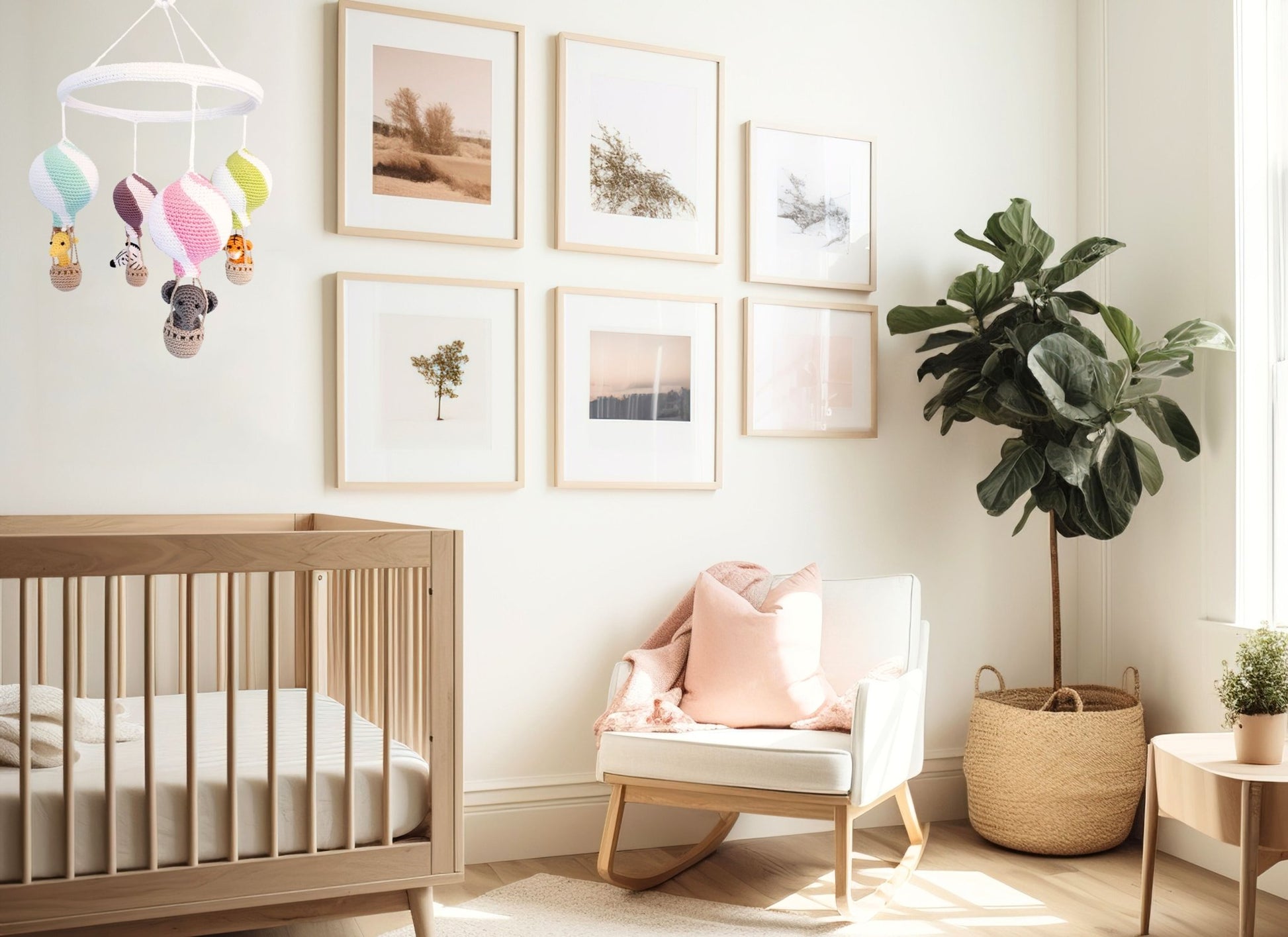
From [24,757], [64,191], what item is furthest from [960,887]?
[64,191]

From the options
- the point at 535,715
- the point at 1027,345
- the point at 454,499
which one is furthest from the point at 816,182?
the point at 535,715

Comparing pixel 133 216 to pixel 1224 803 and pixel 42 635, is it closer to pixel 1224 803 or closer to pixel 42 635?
pixel 42 635

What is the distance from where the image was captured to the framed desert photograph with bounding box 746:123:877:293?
9.80 feet

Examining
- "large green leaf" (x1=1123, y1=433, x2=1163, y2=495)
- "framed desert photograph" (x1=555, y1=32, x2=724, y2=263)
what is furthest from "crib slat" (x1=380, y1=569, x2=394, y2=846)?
"large green leaf" (x1=1123, y1=433, x2=1163, y2=495)

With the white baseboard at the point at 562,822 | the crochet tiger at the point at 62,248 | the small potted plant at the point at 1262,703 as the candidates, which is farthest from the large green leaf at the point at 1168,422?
the crochet tiger at the point at 62,248

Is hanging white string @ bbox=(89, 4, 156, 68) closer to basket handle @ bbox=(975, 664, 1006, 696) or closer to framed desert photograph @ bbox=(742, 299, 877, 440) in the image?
framed desert photograph @ bbox=(742, 299, 877, 440)

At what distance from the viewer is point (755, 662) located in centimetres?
250

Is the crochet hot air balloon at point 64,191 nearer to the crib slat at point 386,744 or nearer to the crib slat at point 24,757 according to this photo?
the crib slat at point 24,757

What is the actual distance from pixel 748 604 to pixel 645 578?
1.23ft

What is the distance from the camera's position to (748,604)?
2.60 metres

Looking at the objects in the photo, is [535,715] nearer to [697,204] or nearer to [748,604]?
[748,604]

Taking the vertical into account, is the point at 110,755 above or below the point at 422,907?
above

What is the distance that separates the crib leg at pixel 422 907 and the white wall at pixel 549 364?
971mm

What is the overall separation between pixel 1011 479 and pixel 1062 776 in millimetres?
782
